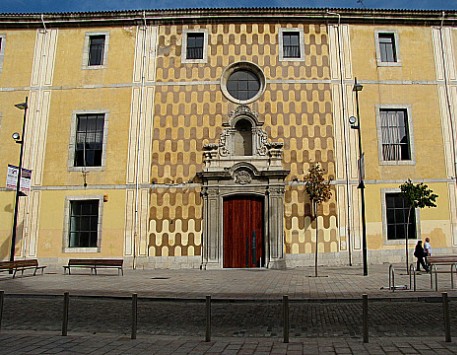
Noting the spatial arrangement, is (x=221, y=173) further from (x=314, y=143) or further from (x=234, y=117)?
(x=314, y=143)

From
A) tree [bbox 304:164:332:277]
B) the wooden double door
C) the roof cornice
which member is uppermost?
the roof cornice

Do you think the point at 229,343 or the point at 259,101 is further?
the point at 259,101

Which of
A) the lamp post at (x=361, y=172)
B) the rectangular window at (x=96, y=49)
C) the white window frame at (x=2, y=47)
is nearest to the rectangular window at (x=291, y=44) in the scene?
the lamp post at (x=361, y=172)

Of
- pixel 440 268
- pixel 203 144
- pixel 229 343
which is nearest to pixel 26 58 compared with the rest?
pixel 203 144

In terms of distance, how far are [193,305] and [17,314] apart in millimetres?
3928

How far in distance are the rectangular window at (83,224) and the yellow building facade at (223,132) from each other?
0.17 ft

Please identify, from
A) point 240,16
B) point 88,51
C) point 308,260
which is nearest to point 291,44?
point 240,16

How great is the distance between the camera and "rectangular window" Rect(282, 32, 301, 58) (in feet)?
70.8

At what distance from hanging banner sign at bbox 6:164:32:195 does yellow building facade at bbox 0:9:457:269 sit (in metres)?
1.60

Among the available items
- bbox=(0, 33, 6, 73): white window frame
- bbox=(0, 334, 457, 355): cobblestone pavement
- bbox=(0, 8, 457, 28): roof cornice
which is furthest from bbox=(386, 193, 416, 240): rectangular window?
bbox=(0, 33, 6, 73): white window frame

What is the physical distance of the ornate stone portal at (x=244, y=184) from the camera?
19188mm

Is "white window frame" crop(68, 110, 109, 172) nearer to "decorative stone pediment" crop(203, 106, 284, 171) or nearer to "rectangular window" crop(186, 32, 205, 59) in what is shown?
"decorative stone pediment" crop(203, 106, 284, 171)

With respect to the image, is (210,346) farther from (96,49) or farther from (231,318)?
(96,49)

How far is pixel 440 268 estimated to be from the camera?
18219 millimetres
